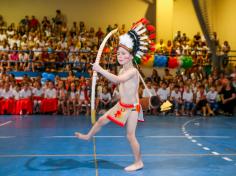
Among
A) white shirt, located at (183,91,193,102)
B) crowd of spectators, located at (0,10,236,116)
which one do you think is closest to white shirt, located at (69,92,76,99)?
crowd of spectators, located at (0,10,236,116)

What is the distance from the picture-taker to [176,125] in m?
12.6

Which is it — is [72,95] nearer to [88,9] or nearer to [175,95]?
[175,95]

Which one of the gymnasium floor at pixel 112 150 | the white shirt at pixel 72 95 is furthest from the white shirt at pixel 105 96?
the gymnasium floor at pixel 112 150

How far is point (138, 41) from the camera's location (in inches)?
264

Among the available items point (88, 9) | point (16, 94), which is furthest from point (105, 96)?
point (88, 9)

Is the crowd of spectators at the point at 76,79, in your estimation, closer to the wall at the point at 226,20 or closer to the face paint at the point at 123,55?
the wall at the point at 226,20

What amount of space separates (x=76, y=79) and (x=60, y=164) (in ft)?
33.5

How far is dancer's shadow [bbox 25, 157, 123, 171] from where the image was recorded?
656cm

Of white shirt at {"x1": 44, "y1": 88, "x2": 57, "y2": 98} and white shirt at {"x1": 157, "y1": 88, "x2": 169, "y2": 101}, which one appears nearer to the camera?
white shirt at {"x1": 44, "y1": 88, "x2": 57, "y2": 98}

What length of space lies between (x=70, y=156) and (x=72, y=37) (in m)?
14.7

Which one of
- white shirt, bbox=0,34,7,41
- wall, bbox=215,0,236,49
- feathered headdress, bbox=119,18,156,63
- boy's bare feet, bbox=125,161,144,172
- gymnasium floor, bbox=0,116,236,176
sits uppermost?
wall, bbox=215,0,236,49

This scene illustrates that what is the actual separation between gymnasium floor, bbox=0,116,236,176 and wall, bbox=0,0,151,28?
12527mm

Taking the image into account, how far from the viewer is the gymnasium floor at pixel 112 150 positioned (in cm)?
650

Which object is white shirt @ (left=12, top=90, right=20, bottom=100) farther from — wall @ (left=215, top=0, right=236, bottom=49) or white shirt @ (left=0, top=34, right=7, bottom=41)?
wall @ (left=215, top=0, right=236, bottom=49)
